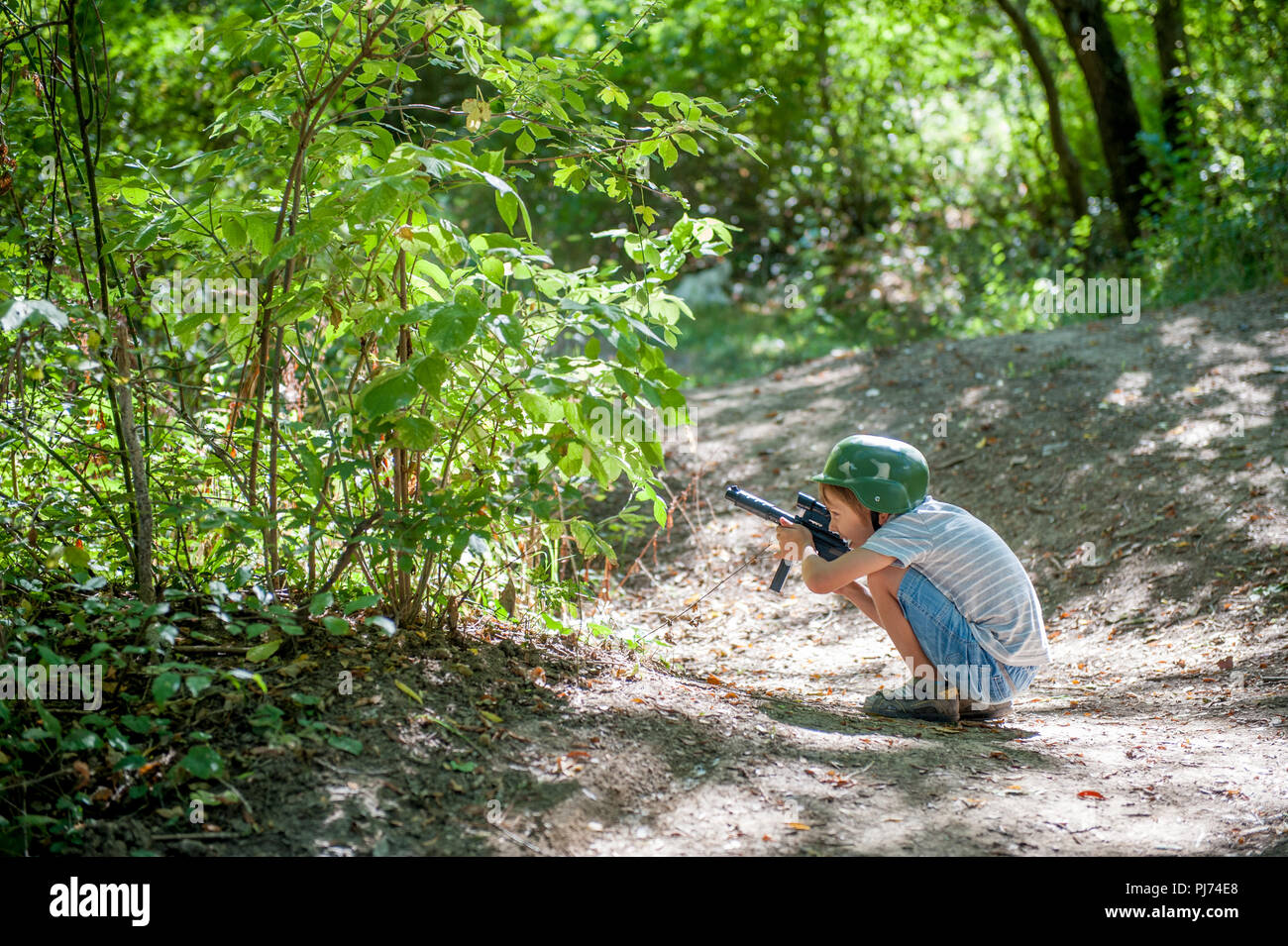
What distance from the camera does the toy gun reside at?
356 centimetres

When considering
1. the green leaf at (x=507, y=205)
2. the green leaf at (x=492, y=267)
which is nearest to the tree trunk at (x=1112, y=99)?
the green leaf at (x=492, y=267)

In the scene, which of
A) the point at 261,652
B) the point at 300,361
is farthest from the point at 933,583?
the point at 300,361

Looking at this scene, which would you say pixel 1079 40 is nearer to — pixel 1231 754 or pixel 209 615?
pixel 1231 754

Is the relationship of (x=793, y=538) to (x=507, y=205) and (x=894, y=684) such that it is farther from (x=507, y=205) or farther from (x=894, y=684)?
(x=507, y=205)

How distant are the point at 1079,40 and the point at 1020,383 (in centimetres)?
487

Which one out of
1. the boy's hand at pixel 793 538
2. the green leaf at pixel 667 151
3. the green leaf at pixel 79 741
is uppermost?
the green leaf at pixel 667 151

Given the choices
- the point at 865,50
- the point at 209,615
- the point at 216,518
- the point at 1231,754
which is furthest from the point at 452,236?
the point at 865,50

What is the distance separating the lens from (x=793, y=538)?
143 inches

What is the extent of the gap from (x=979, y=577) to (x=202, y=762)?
241 cm

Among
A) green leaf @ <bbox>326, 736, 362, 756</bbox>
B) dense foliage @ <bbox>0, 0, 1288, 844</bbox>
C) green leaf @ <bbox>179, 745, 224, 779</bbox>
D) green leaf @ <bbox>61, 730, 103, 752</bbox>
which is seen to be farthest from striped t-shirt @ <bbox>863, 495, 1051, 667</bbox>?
green leaf @ <bbox>61, 730, 103, 752</bbox>

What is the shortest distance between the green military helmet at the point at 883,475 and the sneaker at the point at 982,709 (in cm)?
72

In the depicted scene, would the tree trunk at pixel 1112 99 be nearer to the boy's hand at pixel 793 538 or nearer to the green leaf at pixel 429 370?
the boy's hand at pixel 793 538

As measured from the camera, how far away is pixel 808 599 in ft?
17.2

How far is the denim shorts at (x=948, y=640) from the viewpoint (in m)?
3.37
